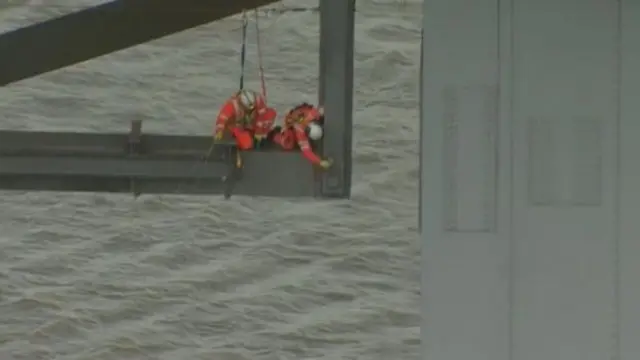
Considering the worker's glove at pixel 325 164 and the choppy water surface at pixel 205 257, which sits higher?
the worker's glove at pixel 325 164

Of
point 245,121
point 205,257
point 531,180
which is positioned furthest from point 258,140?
point 531,180

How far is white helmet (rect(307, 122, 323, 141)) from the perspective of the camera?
1.04m

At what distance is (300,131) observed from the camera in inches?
41.3

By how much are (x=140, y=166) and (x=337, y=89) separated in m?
0.24

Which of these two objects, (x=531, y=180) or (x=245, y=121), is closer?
(x=245, y=121)

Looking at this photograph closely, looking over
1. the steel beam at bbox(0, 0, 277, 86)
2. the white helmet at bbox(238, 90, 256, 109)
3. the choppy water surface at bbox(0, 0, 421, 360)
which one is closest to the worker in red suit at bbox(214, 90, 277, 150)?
the white helmet at bbox(238, 90, 256, 109)

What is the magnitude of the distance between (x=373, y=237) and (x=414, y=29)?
0.40m

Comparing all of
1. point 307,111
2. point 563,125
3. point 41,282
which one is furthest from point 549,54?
point 41,282

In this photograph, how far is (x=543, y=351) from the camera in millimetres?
A: 1780

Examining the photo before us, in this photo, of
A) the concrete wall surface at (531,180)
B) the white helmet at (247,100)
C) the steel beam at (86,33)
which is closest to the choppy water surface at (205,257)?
the concrete wall surface at (531,180)

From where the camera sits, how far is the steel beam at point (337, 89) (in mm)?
1040

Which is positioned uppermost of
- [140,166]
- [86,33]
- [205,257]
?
[86,33]

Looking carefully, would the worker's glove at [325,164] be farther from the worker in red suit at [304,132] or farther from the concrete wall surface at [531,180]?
the concrete wall surface at [531,180]

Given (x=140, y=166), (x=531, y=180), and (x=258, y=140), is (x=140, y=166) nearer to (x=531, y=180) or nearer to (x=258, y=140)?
(x=258, y=140)
